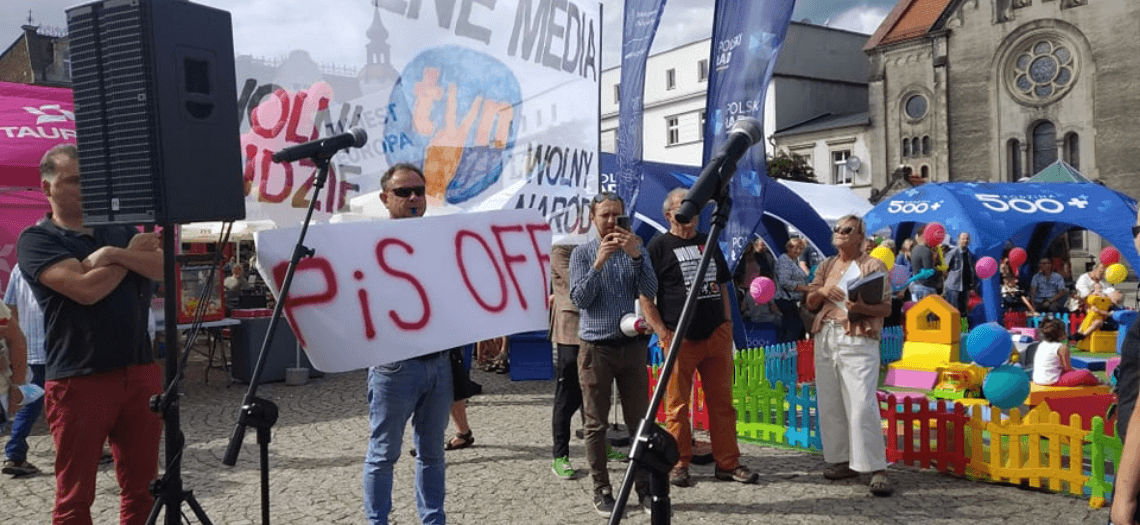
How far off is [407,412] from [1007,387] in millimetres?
4306

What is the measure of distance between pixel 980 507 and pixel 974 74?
4075cm

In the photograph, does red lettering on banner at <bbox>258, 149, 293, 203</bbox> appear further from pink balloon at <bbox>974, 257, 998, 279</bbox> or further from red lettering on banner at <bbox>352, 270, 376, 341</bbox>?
pink balloon at <bbox>974, 257, 998, 279</bbox>

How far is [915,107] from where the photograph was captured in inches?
1711

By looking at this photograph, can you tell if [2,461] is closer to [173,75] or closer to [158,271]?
[158,271]

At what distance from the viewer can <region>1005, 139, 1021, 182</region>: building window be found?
40156mm

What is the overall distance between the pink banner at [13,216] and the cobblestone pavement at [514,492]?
2514mm

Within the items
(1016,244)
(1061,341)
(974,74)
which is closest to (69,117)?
(1061,341)

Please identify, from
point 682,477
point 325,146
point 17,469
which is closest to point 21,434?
point 17,469

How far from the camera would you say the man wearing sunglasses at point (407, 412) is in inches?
154

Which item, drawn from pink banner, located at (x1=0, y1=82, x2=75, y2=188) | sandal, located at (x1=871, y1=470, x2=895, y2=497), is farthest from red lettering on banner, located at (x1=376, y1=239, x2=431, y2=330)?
pink banner, located at (x1=0, y1=82, x2=75, y2=188)

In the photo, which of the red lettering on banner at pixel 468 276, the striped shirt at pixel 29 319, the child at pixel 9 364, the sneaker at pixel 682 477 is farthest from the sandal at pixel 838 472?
the striped shirt at pixel 29 319

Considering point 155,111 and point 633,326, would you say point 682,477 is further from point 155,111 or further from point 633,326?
point 155,111

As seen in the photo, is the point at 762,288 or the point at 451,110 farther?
the point at 762,288

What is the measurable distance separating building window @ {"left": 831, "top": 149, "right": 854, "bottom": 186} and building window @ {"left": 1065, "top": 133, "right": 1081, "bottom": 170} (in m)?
10.4
